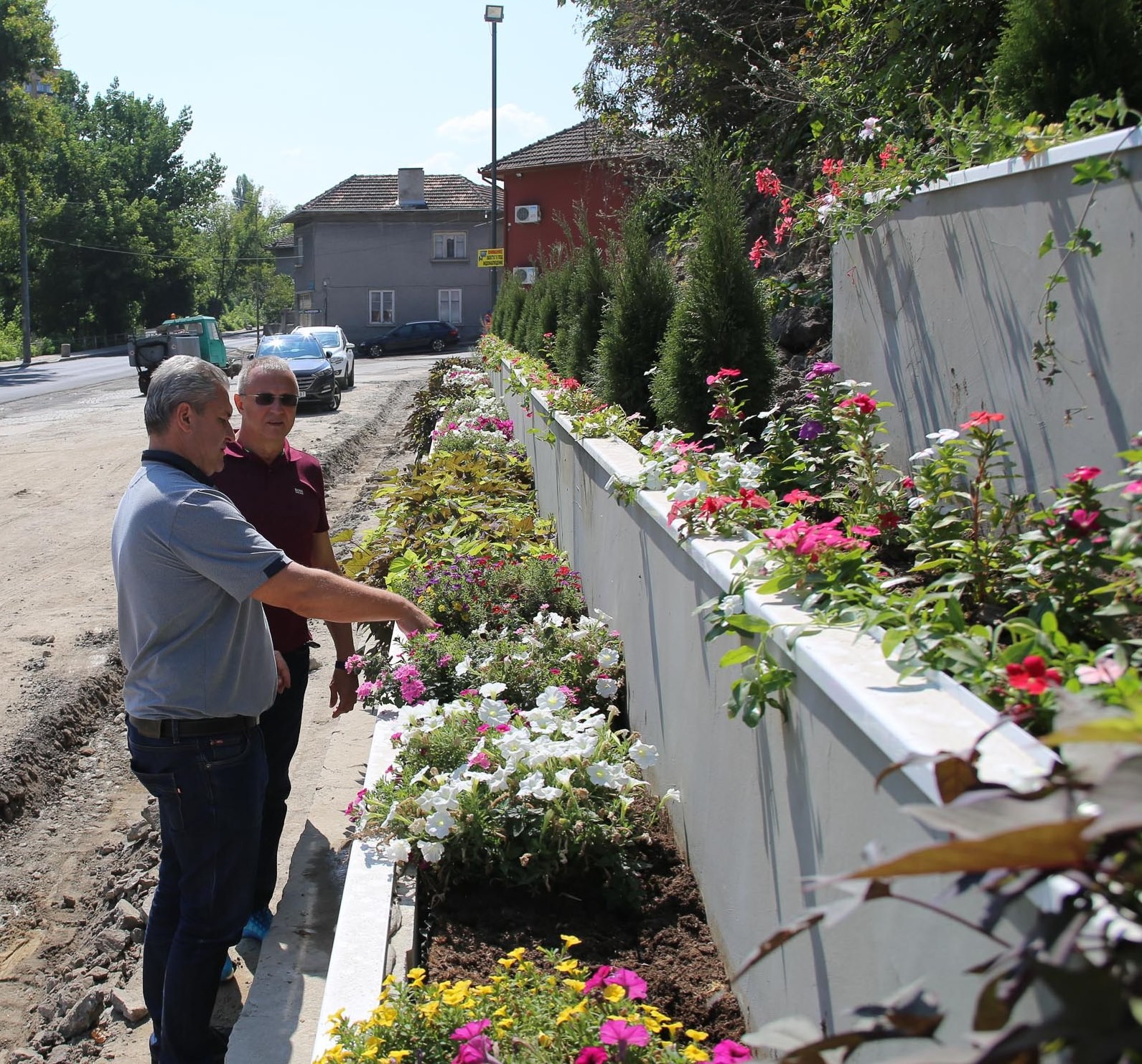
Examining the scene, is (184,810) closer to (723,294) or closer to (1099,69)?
(723,294)

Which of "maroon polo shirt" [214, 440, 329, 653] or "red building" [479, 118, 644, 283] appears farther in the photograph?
"red building" [479, 118, 644, 283]

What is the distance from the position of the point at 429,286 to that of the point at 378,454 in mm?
39266

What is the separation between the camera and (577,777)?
3.64 metres

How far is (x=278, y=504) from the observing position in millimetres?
4367

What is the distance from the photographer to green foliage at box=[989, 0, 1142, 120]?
387 cm

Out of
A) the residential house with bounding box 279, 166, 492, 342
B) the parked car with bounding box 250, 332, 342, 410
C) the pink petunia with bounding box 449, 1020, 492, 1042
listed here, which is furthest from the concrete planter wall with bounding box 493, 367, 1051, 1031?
the residential house with bounding box 279, 166, 492, 342

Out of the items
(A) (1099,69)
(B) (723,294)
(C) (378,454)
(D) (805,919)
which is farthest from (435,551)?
(C) (378,454)

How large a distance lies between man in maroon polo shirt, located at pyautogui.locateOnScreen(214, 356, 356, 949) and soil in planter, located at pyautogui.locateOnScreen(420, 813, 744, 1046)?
38.7 inches

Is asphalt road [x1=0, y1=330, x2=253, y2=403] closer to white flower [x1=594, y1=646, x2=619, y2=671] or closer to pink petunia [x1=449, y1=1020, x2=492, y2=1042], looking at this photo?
white flower [x1=594, y1=646, x2=619, y2=671]

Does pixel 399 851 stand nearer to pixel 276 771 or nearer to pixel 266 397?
pixel 276 771

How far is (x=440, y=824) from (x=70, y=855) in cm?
279

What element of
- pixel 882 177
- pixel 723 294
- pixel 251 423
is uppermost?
pixel 882 177

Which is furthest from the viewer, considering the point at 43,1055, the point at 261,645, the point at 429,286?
the point at 429,286

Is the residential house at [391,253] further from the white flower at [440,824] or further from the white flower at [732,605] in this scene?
the white flower at [732,605]
